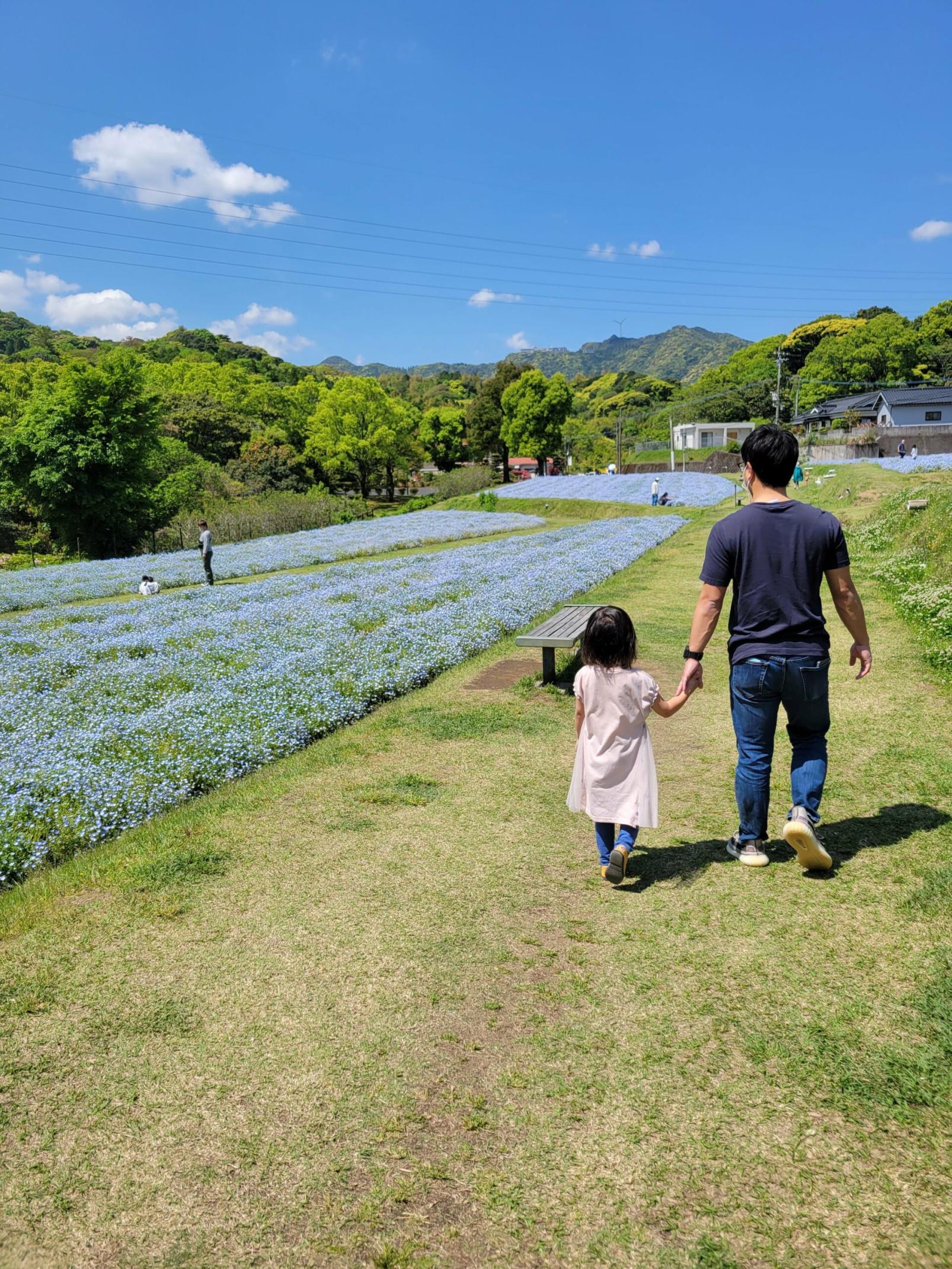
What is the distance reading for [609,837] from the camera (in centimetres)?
475

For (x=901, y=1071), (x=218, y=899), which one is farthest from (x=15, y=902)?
(x=901, y=1071)

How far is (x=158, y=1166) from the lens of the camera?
112 inches

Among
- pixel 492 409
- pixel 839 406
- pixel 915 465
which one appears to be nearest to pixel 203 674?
pixel 915 465

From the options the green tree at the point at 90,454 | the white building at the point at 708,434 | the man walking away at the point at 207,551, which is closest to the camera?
the man walking away at the point at 207,551

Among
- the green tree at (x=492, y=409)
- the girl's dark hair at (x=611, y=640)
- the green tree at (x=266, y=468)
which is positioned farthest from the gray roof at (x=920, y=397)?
the girl's dark hair at (x=611, y=640)

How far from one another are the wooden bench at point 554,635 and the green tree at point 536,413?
6913 cm

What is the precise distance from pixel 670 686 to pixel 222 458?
194 feet

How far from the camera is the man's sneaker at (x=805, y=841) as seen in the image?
4328 mm

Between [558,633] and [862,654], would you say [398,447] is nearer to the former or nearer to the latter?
[558,633]

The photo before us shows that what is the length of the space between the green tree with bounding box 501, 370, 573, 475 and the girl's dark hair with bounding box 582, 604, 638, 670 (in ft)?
245

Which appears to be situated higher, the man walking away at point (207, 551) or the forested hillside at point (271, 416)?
the forested hillside at point (271, 416)

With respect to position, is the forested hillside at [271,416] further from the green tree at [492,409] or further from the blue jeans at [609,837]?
the blue jeans at [609,837]

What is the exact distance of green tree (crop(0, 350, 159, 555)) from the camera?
128 feet

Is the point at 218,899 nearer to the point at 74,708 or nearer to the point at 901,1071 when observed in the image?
the point at 901,1071
